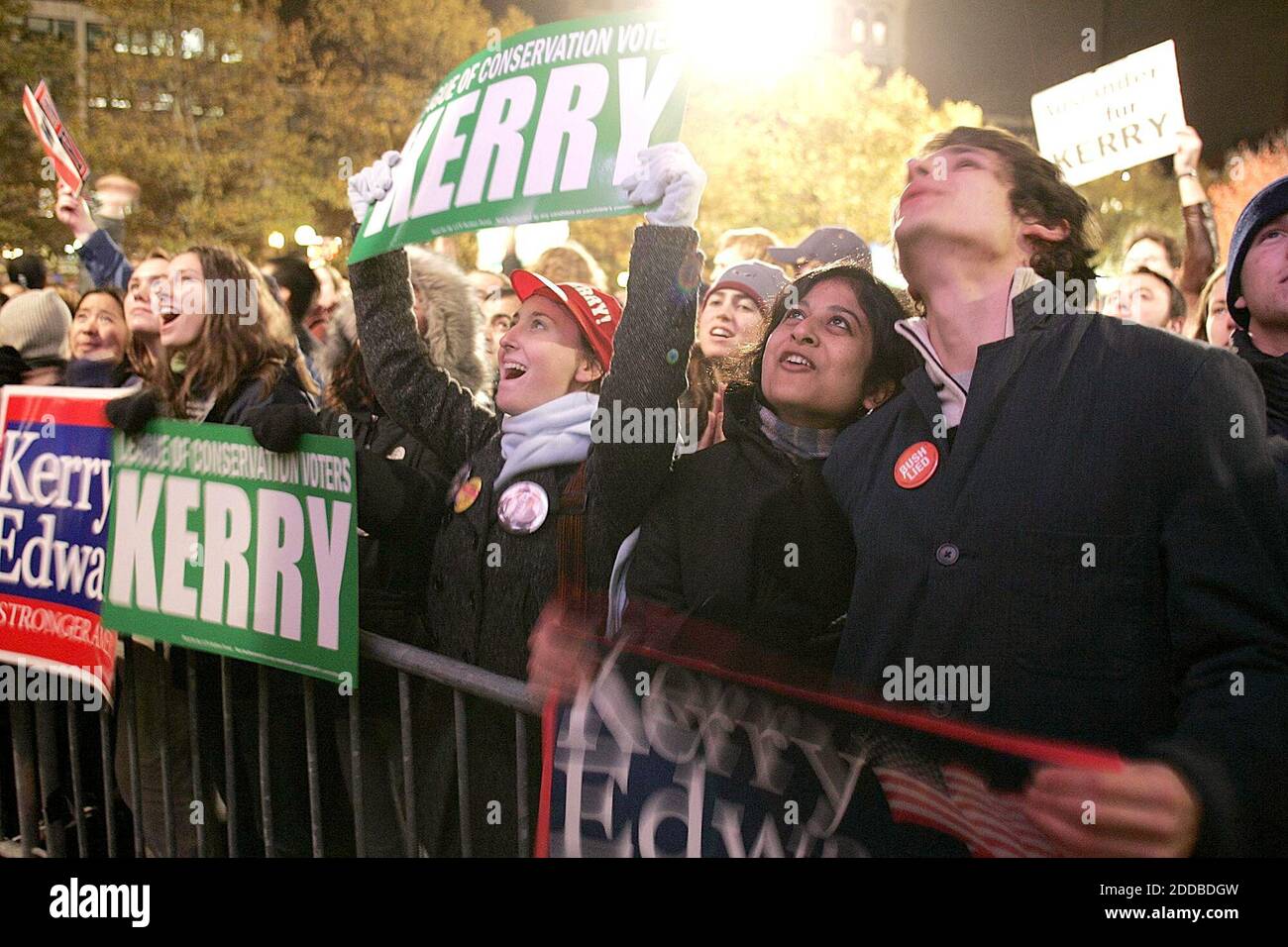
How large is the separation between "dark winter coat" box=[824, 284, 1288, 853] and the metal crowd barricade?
1.00 m

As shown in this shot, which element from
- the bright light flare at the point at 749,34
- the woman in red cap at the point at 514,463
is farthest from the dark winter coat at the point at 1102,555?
the bright light flare at the point at 749,34

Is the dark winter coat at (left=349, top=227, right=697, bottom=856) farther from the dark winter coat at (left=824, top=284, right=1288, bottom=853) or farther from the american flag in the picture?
the american flag

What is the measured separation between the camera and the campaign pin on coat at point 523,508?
3059 millimetres

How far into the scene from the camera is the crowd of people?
239 cm

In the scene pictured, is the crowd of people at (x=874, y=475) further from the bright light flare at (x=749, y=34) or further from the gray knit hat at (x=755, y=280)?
the bright light flare at (x=749, y=34)

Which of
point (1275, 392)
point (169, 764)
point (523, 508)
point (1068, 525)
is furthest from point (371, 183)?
point (1275, 392)

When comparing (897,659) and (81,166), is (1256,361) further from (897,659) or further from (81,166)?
(81,166)

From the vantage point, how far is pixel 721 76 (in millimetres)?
2887

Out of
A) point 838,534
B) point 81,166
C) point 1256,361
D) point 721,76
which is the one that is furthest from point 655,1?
point 81,166

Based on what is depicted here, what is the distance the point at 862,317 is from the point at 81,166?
232 centimetres

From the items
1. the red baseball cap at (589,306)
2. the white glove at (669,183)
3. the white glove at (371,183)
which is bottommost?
the red baseball cap at (589,306)

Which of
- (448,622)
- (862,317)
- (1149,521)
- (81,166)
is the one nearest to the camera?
(1149,521)

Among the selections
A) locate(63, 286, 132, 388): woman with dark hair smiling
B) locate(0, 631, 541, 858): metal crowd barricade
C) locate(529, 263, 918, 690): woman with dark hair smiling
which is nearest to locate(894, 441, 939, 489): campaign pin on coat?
locate(529, 263, 918, 690): woman with dark hair smiling

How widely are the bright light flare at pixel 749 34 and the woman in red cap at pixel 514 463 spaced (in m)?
0.25
